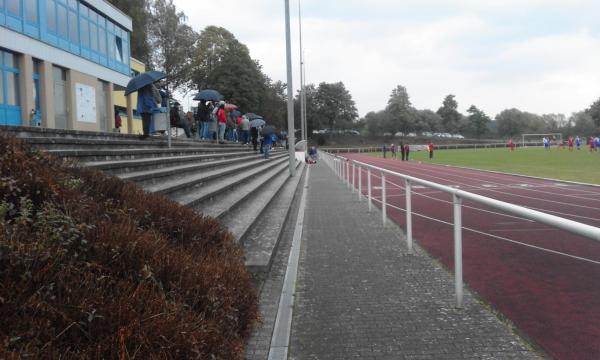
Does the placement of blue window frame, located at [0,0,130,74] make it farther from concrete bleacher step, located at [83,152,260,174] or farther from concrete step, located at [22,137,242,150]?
concrete bleacher step, located at [83,152,260,174]

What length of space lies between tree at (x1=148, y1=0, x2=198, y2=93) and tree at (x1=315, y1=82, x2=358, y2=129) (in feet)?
152

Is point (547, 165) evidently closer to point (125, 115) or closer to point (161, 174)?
point (125, 115)

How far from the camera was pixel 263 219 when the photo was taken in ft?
30.3

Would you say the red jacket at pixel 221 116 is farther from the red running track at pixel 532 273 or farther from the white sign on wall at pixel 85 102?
the red running track at pixel 532 273

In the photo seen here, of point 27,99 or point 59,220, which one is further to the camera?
point 27,99

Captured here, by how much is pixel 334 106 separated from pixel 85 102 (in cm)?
8783

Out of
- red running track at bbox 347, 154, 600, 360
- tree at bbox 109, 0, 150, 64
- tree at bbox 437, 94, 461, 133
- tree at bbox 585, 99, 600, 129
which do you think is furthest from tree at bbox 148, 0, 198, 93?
tree at bbox 585, 99, 600, 129

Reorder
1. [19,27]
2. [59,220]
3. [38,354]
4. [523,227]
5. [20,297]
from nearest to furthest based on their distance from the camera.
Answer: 1. [38,354]
2. [20,297]
3. [59,220]
4. [523,227]
5. [19,27]

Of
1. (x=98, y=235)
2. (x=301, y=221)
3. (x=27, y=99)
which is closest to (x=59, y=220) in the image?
(x=98, y=235)

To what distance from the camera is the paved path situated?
13.0ft

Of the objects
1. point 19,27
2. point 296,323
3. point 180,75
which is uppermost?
point 180,75

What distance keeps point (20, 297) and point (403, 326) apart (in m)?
3.02

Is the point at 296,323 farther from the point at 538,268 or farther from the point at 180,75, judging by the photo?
the point at 180,75

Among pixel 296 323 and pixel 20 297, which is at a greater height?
pixel 20 297
